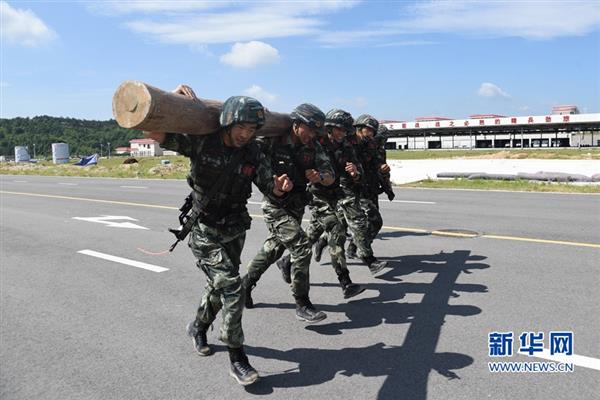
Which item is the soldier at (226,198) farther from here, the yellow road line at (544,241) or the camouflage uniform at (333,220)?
the yellow road line at (544,241)

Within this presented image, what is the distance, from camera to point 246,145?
12.3 feet

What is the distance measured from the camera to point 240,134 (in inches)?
140

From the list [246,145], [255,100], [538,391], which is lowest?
[538,391]

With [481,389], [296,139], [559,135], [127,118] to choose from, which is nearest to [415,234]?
[296,139]

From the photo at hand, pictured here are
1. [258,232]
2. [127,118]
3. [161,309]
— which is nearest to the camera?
[127,118]

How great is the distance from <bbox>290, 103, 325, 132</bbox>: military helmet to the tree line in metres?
145

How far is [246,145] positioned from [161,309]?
7.68ft

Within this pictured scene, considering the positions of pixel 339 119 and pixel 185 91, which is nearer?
pixel 185 91

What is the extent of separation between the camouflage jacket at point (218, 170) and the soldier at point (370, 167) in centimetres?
295

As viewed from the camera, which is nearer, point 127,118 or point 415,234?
point 127,118

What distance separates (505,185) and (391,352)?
14.2 meters

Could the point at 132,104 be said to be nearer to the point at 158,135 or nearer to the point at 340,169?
the point at 158,135

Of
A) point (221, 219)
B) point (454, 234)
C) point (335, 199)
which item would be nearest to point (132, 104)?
point (221, 219)

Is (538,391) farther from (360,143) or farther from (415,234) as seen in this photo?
(415,234)
